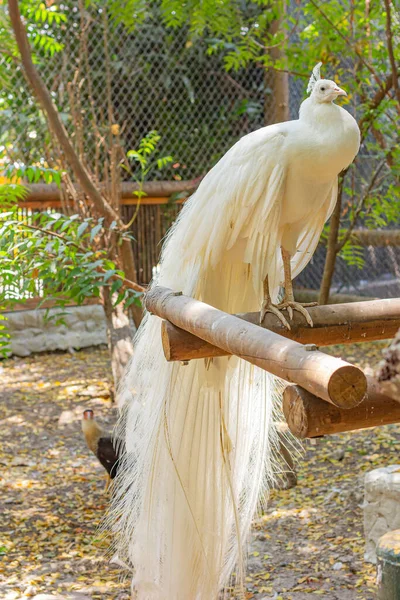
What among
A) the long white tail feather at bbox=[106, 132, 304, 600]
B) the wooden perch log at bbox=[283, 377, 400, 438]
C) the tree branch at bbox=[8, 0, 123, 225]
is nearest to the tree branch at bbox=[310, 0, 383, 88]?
the tree branch at bbox=[8, 0, 123, 225]

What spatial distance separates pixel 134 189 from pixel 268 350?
15.4 ft

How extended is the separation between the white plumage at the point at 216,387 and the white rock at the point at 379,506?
0.57m

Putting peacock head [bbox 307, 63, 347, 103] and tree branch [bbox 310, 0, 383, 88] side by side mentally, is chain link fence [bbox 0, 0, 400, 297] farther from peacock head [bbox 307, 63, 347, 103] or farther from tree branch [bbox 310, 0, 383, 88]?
peacock head [bbox 307, 63, 347, 103]

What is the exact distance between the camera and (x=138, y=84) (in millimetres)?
6246

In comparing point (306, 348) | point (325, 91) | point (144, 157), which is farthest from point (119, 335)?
point (306, 348)

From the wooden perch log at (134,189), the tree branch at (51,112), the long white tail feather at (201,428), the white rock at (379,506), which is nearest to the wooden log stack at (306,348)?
the long white tail feather at (201,428)

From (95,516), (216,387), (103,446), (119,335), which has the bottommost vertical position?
(95,516)

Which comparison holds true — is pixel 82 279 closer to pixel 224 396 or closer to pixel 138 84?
pixel 224 396

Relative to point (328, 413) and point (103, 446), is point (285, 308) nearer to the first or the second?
point (328, 413)

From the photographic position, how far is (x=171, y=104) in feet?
20.7

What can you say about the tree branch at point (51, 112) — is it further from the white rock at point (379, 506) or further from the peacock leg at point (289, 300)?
the white rock at point (379, 506)

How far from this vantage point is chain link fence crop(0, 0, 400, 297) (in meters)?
5.94

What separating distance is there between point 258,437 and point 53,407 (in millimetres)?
2536

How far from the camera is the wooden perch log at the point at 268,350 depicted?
4.26 ft
